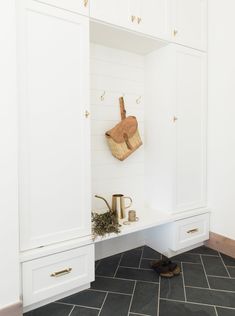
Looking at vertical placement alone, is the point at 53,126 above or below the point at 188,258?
above

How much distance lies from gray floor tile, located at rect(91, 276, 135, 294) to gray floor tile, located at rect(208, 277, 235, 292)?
2.03 ft

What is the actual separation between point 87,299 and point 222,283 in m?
1.04

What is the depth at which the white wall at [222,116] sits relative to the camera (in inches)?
92.1

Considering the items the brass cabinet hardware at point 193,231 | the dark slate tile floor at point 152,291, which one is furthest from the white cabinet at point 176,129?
the dark slate tile floor at point 152,291

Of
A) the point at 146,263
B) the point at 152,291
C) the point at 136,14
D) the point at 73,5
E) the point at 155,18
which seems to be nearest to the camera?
the point at 73,5

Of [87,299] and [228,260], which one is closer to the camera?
[87,299]

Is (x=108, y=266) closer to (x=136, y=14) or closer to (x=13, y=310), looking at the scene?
(x=13, y=310)

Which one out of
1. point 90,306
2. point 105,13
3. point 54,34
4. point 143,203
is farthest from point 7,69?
point 143,203

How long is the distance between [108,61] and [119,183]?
1.16 m

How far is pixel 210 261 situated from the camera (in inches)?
89.8

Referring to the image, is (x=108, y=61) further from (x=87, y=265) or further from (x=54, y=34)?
(x=87, y=265)

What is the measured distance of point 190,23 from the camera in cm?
237

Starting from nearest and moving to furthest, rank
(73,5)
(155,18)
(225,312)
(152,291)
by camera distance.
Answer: (225,312)
(73,5)
(152,291)
(155,18)

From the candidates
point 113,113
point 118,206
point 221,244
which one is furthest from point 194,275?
point 113,113
